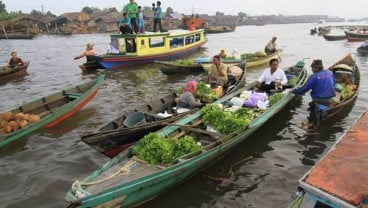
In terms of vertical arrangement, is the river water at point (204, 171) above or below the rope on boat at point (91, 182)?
below

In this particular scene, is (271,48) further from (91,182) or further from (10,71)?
(91,182)

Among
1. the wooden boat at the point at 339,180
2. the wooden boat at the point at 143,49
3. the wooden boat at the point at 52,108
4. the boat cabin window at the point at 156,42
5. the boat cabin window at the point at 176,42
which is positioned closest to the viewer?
the wooden boat at the point at 339,180

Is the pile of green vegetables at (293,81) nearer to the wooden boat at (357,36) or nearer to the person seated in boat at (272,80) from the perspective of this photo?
the person seated in boat at (272,80)

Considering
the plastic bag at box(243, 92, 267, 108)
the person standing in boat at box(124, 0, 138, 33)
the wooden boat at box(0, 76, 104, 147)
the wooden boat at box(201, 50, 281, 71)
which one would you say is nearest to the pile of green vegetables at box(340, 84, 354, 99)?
the plastic bag at box(243, 92, 267, 108)

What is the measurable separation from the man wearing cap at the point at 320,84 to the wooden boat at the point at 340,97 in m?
0.23

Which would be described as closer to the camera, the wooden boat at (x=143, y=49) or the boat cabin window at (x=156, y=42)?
the wooden boat at (x=143, y=49)

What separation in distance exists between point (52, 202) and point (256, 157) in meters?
4.92

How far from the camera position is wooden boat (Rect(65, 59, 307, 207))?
5172 mm

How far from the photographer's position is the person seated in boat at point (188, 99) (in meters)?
9.31

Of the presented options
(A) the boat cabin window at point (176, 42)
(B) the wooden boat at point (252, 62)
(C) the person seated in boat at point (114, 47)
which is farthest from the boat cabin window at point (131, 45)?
(B) the wooden boat at point (252, 62)

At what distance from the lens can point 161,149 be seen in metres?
6.42

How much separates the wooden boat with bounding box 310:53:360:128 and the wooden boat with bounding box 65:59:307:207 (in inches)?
98.1

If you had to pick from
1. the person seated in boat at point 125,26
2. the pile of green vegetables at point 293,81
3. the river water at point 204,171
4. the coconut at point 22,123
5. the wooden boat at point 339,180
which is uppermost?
the person seated in boat at point 125,26

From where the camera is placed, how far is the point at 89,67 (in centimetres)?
1981
